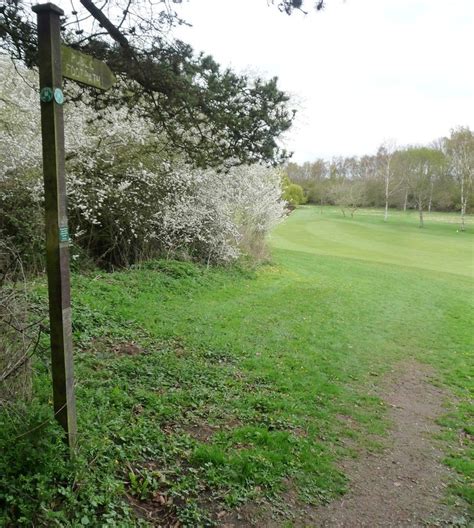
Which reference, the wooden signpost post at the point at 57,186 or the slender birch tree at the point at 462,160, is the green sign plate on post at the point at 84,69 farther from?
the slender birch tree at the point at 462,160

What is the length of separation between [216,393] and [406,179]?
156 ft

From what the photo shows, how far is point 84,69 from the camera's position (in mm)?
2943

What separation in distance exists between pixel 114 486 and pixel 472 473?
349 centimetres

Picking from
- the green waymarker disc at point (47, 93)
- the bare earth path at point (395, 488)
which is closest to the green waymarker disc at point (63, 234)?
the green waymarker disc at point (47, 93)

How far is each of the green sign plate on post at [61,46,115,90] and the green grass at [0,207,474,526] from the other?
2.30 metres

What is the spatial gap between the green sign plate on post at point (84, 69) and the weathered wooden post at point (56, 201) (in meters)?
0.11

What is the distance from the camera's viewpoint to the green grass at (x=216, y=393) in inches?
113

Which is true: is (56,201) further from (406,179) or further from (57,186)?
(406,179)

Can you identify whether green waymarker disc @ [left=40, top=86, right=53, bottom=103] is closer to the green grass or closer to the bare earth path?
the green grass

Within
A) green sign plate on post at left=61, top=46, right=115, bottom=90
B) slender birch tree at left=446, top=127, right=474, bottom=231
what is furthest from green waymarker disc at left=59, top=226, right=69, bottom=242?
slender birch tree at left=446, top=127, right=474, bottom=231

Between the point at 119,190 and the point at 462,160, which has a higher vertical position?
the point at 462,160

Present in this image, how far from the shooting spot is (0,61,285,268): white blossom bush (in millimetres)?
8148

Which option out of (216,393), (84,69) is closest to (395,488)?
(216,393)

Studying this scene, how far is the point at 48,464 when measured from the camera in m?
2.71
